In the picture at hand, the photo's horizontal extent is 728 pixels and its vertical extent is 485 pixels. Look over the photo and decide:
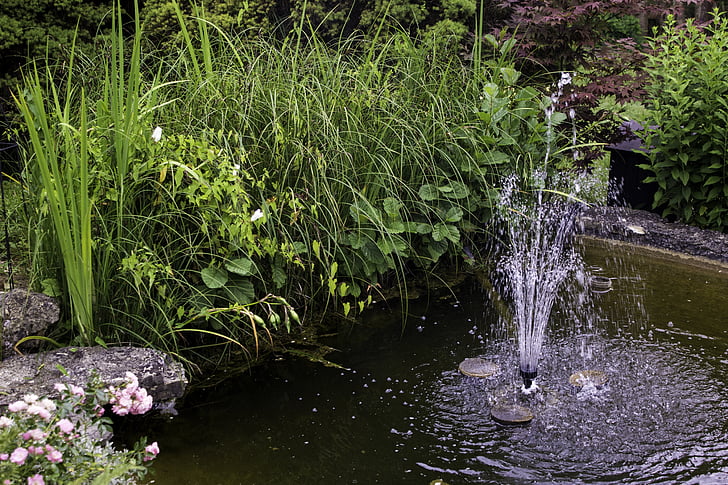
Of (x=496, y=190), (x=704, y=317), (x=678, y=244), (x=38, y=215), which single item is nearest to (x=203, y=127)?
(x=38, y=215)

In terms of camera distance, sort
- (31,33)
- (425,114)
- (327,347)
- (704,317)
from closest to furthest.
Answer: (327,347) → (704,317) → (425,114) → (31,33)

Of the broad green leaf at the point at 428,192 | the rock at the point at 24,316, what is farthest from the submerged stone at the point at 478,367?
the rock at the point at 24,316

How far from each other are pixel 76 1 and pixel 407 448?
5981mm

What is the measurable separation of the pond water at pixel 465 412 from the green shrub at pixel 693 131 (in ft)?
4.70

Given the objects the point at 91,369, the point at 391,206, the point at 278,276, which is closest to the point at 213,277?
the point at 278,276

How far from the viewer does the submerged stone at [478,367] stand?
11.5 ft

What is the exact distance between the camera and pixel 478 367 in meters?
3.55

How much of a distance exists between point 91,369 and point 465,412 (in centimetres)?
164

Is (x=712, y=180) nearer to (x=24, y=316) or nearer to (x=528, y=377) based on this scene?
(x=528, y=377)

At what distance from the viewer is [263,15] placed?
7867 millimetres

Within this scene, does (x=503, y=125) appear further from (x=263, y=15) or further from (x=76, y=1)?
(x=76, y=1)

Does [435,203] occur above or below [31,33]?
below

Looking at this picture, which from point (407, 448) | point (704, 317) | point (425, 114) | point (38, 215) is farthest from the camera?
point (425, 114)

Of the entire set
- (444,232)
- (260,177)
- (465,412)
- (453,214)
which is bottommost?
(465,412)
